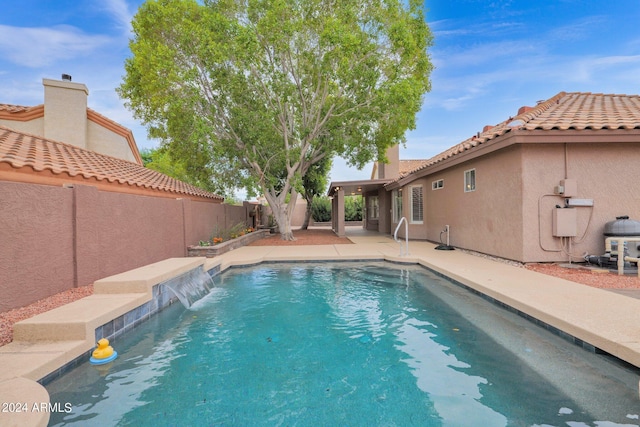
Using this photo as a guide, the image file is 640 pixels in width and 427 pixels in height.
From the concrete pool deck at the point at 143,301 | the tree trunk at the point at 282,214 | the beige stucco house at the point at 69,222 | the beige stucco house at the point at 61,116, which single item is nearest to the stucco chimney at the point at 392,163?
the tree trunk at the point at 282,214

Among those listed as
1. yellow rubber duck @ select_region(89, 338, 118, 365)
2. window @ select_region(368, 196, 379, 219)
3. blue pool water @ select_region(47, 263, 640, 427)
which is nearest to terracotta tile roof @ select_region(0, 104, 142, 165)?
blue pool water @ select_region(47, 263, 640, 427)

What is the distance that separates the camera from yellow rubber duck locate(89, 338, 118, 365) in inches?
140

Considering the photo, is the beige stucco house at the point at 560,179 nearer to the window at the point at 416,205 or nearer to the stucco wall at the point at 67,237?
the window at the point at 416,205

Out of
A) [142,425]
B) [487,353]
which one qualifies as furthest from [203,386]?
[487,353]

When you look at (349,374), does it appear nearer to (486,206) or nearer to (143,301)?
(143,301)

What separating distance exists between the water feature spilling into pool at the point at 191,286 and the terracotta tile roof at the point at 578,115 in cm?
791

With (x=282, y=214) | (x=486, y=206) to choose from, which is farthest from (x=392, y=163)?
(x=486, y=206)

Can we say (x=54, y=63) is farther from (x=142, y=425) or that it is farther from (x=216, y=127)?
(x=142, y=425)

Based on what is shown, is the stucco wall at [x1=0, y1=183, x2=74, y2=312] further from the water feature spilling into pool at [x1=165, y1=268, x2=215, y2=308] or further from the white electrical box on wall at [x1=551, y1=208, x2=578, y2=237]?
the white electrical box on wall at [x1=551, y1=208, x2=578, y2=237]

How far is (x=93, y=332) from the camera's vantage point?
3691mm

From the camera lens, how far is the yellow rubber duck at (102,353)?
356 cm

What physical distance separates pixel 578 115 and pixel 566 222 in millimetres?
3104

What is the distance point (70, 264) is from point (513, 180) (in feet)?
32.2

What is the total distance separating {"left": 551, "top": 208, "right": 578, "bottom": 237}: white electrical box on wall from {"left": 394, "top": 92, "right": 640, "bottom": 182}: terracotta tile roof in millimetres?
1952
